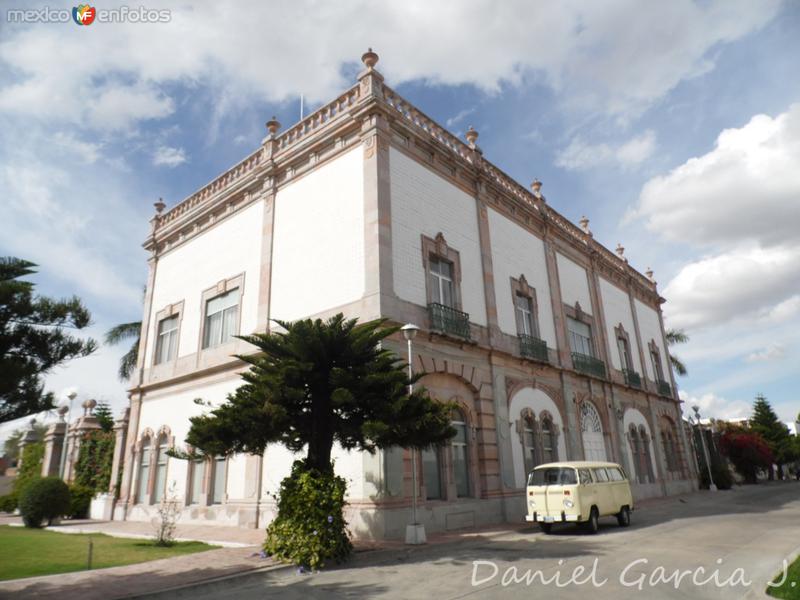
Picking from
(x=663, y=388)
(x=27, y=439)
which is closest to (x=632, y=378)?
(x=663, y=388)

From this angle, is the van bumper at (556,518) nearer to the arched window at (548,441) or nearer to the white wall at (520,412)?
the white wall at (520,412)

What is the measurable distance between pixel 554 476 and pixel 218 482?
35.7 ft

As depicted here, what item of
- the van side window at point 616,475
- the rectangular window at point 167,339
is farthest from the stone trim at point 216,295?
the van side window at point 616,475

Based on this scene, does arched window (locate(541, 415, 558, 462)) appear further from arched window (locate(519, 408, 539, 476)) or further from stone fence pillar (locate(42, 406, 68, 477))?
stone fence pillar (locate(42, 406, 68, 477))

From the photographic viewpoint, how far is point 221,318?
65.0ft

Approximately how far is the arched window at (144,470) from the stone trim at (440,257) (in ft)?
43.6

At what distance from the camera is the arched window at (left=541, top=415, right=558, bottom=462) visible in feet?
63.2

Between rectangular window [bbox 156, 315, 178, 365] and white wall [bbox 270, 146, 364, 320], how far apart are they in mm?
6909

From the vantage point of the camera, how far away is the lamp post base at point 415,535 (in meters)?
11.5

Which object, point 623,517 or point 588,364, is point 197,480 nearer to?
point 623,517

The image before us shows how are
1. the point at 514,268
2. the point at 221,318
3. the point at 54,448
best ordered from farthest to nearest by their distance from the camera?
the point at 54,448 < the point at 514,268 < the point at 221,318

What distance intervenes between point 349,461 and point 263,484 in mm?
3619

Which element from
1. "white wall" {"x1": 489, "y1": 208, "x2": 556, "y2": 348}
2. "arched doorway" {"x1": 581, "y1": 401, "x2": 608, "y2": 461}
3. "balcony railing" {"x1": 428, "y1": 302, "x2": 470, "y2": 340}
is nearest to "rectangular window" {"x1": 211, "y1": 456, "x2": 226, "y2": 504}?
"balcony railing" {"x1": 428, "y1": 302, "x2": 470, "y2": 340}

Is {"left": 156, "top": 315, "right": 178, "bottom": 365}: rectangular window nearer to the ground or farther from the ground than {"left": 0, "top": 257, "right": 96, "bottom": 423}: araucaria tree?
farther from the ground
